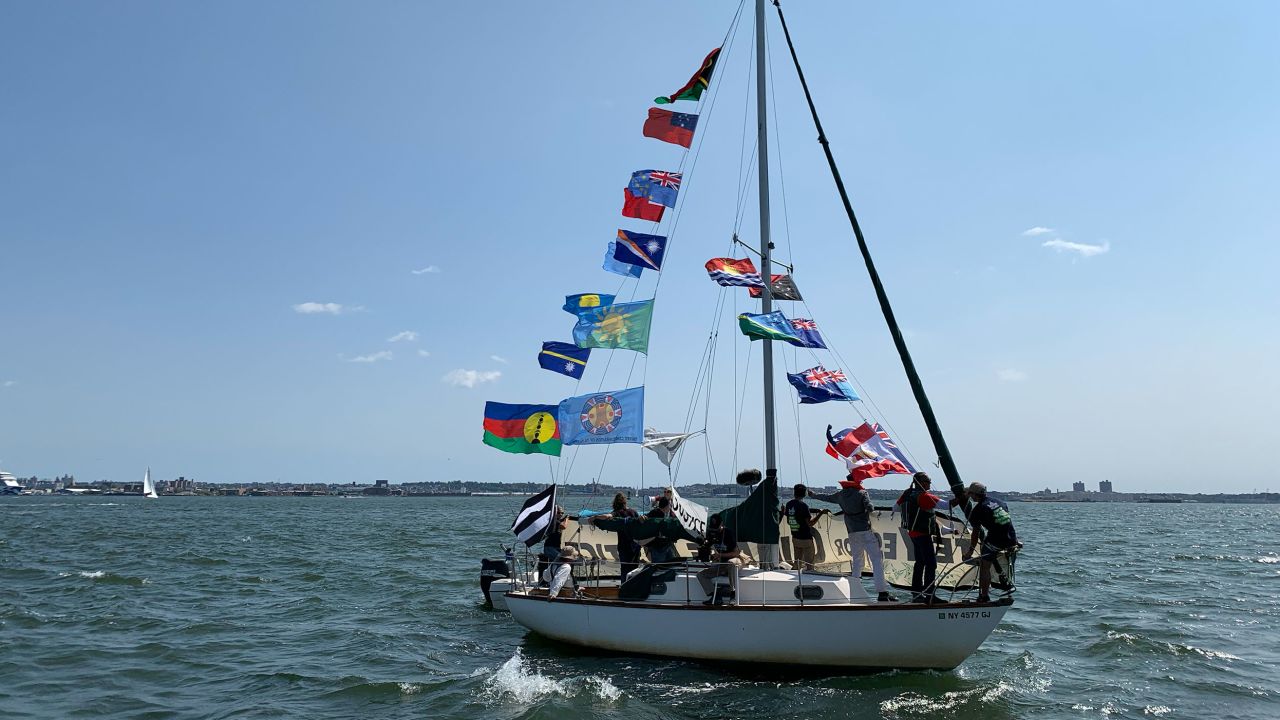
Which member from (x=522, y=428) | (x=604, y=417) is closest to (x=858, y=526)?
(x=604, y=417)

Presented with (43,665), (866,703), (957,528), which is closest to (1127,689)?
(957,528)

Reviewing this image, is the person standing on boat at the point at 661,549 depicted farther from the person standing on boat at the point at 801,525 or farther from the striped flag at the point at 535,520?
the person standing on boat at the point at 801,525

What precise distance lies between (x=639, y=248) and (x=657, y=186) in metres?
1.61

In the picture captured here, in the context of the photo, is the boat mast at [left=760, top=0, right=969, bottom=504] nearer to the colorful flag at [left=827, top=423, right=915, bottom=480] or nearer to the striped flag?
the colorful flag at [left=827, top=423, right=915, bottom=480]

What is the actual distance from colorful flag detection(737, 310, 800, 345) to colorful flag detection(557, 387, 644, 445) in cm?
255

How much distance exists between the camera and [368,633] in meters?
17.7

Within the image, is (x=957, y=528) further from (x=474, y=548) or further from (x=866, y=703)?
(x=474, y=548)

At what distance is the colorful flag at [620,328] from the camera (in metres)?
17.0

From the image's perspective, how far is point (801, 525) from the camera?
50.9 ft

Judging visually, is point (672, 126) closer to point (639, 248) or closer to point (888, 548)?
point (639, 248)

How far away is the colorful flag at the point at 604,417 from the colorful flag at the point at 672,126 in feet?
21.1

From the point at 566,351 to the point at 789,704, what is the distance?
9.18 metres

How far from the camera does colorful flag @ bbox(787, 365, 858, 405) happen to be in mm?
16234

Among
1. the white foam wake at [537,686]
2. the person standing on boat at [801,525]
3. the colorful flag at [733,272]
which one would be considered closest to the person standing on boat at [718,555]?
the person standing on boat at [801,525]
